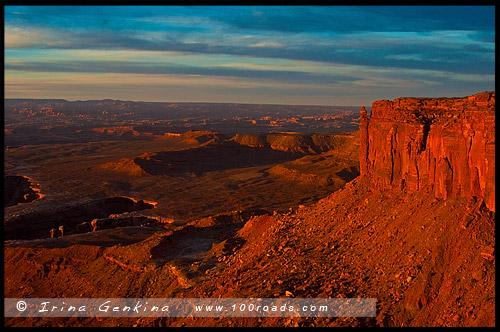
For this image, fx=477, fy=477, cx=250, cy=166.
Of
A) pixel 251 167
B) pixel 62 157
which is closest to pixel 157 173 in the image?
pixel 251 167

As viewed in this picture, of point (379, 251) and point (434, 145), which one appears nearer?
point (379, 251)

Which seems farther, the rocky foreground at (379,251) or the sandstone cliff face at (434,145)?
the sandstone cliff face at (434,145)

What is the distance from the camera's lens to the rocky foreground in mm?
18328

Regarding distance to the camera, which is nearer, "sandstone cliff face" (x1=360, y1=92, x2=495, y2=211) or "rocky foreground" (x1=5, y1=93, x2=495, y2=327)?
"rocky foreground" (x1=5, y1=93, x2=495, y2=327)

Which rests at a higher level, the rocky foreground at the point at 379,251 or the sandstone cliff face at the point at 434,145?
the sandstone cliff face at the point at 434,145

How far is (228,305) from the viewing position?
21719 mm

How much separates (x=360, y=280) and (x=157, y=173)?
89486 millimetres

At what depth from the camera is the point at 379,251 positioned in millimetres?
21891

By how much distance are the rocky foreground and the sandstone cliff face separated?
6cm

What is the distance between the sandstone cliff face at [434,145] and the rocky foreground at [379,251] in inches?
2.3

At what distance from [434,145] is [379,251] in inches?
227

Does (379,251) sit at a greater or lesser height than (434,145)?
lesser

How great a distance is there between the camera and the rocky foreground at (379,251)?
18.3 meters

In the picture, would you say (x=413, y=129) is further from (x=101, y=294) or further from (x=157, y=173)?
(x=157, y=173)
